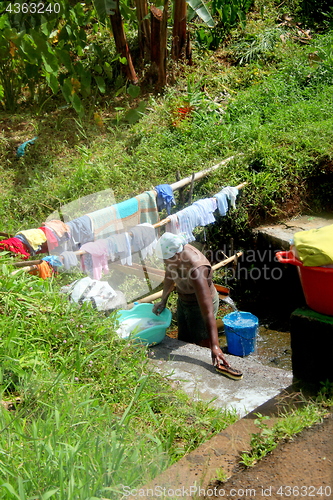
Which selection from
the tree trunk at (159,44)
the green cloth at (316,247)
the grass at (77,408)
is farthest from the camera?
the tree trunk at (159,44)

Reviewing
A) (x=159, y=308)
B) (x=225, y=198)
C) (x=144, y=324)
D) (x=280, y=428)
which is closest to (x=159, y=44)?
(x=225, y=198)

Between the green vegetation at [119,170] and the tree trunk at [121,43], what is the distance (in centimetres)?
26

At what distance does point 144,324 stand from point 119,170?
3.18m

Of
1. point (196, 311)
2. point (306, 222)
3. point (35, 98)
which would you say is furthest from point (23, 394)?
point (35, 98)

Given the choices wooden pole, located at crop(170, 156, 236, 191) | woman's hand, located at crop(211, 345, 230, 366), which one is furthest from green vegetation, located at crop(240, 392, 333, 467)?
wooden pole, located at crop(170, 156, 236, 191)

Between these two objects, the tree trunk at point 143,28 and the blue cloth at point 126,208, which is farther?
the tree trunk at point 143,28

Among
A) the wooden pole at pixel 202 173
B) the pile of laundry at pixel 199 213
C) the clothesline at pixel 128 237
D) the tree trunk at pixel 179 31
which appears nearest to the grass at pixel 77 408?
the clothesline at pixel 128 237

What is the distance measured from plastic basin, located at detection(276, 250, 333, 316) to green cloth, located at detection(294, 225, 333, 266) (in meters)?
0.05

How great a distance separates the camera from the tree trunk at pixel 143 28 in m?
9.20

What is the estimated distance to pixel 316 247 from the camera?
3.12 m

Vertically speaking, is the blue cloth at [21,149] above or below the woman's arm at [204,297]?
above

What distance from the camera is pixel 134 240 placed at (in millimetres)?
5586

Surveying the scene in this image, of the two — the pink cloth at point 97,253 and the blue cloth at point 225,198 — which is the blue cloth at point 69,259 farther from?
the blue cloth at point 225,198

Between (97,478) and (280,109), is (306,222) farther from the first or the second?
(97,478)
